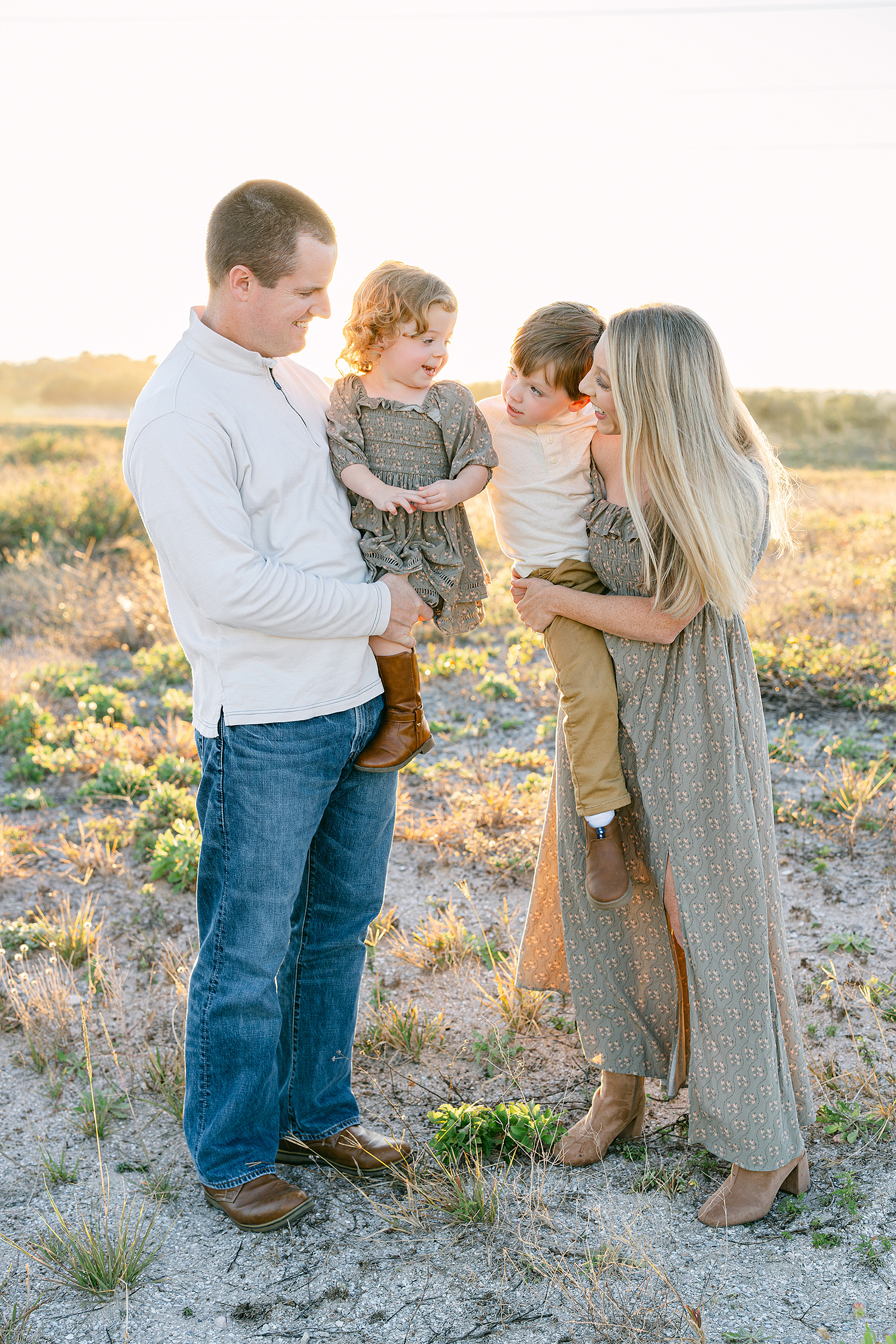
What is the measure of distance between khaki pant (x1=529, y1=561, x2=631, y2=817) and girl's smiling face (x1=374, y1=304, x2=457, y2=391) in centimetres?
73

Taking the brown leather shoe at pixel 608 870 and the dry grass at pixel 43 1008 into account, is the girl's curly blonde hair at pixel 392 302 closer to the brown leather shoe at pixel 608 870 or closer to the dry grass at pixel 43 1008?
the brown leather shoe at pixel 608 870

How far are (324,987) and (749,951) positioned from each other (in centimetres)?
121

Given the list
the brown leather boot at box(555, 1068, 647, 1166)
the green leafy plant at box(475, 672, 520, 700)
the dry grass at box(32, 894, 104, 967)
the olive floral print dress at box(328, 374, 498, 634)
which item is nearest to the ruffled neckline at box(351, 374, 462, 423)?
the olive floral print dress at box(328, 374, 498, 634)

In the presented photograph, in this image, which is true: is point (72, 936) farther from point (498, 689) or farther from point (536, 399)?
point (498, 689)

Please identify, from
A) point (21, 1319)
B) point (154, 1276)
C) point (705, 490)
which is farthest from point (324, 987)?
point (705, 490)

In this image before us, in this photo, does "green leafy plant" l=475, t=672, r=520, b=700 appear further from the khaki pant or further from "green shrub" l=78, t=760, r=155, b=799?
the khaki pant

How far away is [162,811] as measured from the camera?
5.25 meters

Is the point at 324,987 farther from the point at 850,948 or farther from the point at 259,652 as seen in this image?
the point at 850,948

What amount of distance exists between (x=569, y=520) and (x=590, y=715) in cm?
53

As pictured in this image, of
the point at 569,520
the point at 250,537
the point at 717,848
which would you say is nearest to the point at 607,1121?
the point at 717,848

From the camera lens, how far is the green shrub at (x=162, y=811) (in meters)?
5.16

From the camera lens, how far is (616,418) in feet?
8.08

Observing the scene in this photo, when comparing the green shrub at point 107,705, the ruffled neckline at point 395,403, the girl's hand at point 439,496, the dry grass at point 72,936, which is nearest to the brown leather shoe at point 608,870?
the girl's hand at point 439,496

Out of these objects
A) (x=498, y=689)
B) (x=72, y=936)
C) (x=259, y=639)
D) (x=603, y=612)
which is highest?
(x=603, y=612)
